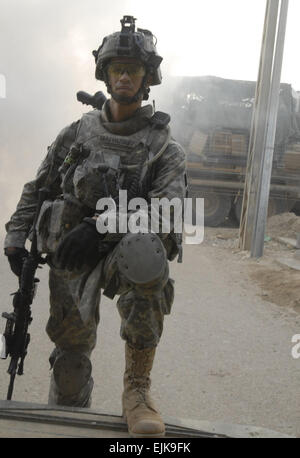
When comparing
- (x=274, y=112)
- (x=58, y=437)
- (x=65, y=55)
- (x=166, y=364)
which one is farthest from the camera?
(x=65, y=55)

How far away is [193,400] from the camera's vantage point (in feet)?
10.4

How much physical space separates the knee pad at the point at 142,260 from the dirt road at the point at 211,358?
1000 mm

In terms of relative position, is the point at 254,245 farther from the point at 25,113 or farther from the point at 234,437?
the point at 25,113

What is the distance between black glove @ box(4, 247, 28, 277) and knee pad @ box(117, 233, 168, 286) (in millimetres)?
653

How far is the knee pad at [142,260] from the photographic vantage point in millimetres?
1880

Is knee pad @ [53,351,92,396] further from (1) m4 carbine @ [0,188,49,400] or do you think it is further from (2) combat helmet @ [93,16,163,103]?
(2) combat helmet @ [93,16,163,103]

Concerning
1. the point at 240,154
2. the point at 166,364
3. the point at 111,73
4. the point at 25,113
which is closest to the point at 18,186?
the point at 25,113

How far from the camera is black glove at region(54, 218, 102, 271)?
199 cm

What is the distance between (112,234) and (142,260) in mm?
202

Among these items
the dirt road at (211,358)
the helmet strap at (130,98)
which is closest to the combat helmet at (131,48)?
the helmet strap at (130,98)

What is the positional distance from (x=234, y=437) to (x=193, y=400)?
1.04 meters

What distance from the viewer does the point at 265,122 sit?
816 cm

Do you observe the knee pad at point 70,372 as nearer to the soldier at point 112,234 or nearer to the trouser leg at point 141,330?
the soldier at point 112,234

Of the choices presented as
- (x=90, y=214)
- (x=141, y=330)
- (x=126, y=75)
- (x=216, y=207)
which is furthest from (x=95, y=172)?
(x=216, y=207)
